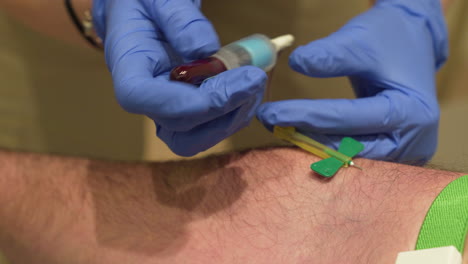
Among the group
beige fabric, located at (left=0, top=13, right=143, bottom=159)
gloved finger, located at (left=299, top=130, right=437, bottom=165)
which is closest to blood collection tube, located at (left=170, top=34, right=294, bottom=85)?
gloved finger, located at (left=299, top=130, right=437, bottom=165)

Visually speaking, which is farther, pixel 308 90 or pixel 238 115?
pixel 308 90

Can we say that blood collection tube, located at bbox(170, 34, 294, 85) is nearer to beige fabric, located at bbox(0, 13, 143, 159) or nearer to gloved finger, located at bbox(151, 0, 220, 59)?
gloved finger, located at bbox(151, 0, 220, 59)

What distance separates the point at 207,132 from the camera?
76 cm

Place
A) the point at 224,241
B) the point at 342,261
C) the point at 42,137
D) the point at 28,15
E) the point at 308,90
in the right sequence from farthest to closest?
the point at 42,137 → the point at 308,90 → the point at 28,15 → the point at 224,241 → the point at 342,261

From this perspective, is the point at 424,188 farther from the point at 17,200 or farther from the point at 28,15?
the point at 28,15

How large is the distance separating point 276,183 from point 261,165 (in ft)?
0.19

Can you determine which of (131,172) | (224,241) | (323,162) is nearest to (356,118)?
(323,162)

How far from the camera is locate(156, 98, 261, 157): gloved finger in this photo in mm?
757

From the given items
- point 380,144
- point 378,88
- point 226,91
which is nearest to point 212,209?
point 226,91

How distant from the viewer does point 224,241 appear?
0.78m

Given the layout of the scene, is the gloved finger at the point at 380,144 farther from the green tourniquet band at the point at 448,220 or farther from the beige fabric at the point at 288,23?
the beige fabric at the point at 288,23

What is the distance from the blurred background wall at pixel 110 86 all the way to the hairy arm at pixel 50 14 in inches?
8.5

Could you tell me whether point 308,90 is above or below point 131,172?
below

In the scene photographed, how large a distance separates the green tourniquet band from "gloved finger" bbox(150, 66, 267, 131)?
327mm
